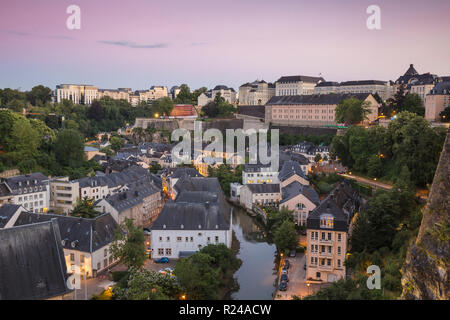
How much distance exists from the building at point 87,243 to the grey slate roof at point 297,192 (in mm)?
11840

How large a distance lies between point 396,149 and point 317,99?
27.0m

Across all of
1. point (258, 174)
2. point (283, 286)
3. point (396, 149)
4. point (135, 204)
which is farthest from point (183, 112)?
point (283, 286)

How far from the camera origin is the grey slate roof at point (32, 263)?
12.6m

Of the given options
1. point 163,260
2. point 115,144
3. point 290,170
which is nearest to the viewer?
point 163,260

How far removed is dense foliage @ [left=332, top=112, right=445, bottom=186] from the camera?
22.0m

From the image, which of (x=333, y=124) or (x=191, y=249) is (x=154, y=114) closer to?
(x=333, y=124)

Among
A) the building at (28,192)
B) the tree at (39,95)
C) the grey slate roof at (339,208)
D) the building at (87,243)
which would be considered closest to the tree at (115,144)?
the tree at (39,95)

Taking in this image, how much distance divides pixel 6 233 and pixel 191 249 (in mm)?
9524

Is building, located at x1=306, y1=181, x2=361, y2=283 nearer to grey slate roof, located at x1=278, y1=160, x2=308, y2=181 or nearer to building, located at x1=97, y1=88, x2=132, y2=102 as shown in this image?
grey slate roof, located at x1=278, y1=160, x2=308, y2=181

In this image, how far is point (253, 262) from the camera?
20.9 metres

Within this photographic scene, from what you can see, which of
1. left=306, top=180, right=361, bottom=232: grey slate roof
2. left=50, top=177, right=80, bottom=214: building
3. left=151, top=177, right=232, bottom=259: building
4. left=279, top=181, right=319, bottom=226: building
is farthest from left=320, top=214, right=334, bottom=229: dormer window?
left=50, top=177, right=80, bottom=214: building

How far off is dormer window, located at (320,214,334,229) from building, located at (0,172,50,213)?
20.2m

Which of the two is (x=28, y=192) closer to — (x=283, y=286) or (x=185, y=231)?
(x=185, y=231)

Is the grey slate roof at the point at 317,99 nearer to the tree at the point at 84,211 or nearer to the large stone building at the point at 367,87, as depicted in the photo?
the large stone building at the point at 367,87
